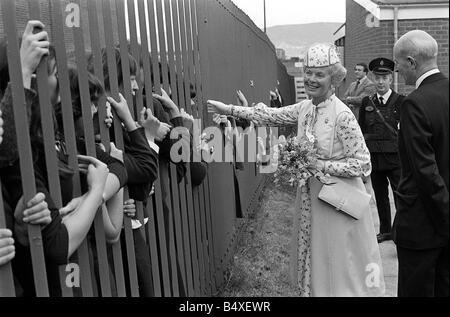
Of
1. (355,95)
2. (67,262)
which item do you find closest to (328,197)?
(67,262)

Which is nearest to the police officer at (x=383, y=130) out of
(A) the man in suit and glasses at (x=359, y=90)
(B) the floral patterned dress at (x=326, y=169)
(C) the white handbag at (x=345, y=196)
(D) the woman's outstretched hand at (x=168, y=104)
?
(A) the man in suit and glasses at (x=359, y=90)

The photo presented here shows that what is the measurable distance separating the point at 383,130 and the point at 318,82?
2.83 meters

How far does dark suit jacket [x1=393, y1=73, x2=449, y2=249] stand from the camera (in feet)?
9.96

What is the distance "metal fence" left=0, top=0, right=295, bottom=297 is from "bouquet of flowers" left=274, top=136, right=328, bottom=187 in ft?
2.13

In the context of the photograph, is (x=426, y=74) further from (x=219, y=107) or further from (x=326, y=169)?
(x=219, y=107)

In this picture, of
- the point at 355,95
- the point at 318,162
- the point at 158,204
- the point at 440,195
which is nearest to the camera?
the point at 440,195

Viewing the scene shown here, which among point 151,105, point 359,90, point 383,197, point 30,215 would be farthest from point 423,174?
point 359,90

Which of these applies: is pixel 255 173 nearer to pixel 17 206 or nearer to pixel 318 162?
pixel 318 162

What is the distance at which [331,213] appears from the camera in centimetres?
400

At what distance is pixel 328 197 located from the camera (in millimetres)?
3924

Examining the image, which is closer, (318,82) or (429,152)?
(429,152)

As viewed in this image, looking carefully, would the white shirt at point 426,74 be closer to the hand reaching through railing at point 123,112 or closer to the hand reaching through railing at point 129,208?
the hand reaching through railing at point 123,112

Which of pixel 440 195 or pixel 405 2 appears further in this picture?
pixel 405 2
